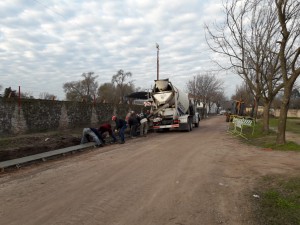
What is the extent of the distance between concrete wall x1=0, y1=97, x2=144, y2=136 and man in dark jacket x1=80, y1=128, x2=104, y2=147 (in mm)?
3690

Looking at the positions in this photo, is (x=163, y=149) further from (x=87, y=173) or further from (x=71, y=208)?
(x=71, y=208)

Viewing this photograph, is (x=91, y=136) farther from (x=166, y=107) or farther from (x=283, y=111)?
(x=283, y=111)

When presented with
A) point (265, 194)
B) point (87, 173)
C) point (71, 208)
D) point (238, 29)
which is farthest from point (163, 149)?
point (238, 29)

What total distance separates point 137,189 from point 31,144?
844 centimetres

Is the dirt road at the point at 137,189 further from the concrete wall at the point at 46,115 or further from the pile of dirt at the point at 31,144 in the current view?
the concrete wall at the point at 46,115

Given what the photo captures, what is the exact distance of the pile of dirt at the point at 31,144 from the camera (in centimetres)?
1218

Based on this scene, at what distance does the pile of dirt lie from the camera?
480 inches

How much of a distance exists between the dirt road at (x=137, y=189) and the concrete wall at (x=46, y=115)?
5.74m

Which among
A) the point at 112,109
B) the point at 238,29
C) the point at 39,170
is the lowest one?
the point at 39,170

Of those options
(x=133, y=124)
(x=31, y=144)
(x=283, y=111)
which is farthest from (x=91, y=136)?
(x=283, y=111)

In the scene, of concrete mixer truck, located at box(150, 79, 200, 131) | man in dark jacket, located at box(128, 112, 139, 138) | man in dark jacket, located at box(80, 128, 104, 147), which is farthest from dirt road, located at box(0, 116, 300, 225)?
concrete mixer truck, located at box(150, 79, 200, 131)

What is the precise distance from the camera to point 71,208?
5.75 m

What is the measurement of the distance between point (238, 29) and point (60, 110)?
13.3 meters

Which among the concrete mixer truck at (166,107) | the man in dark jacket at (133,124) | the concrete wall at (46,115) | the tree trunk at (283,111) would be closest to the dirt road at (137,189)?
the tree trunk at (283,111)
